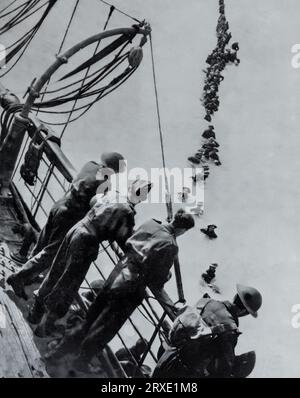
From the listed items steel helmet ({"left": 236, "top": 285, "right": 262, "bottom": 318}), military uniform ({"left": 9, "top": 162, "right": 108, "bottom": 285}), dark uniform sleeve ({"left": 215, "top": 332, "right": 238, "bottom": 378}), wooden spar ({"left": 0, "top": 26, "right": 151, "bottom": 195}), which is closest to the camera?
dark uniform sleeve ({"left": 215, "top": 332, "right": 238, "bottom": 378})

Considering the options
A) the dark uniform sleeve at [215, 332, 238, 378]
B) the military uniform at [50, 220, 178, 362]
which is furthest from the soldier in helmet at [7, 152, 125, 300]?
the dark uniform sleeve at [215, 332, 238, 378]

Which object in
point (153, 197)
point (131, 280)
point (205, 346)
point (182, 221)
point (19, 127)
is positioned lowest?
point (153, 197)

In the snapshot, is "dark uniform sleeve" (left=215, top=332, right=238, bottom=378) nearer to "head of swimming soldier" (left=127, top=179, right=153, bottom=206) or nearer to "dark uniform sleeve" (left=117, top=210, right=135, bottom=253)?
"dark uniform sleeve" (left=117, top=210, right=135, bottom=253)

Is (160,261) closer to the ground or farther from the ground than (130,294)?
farther from the ground

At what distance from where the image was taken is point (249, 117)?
16.4 m

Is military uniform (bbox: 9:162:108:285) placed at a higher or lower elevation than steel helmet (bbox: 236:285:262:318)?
higher

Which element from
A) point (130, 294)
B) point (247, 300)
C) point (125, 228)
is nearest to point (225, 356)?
point (247, 300)

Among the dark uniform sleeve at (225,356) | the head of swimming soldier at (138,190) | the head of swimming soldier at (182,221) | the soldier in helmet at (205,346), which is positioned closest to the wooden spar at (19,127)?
the head of swimming soldier at (138,190)

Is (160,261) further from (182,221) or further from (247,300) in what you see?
(247,300)

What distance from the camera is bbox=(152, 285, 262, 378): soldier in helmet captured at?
3.79m

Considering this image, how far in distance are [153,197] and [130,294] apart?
8.30 m

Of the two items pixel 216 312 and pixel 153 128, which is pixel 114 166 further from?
pixel 153 128

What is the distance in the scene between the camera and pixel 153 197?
40.2ft

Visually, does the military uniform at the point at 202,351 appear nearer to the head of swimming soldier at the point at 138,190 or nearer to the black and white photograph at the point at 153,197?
the black and white photograph at the point at 153,197
